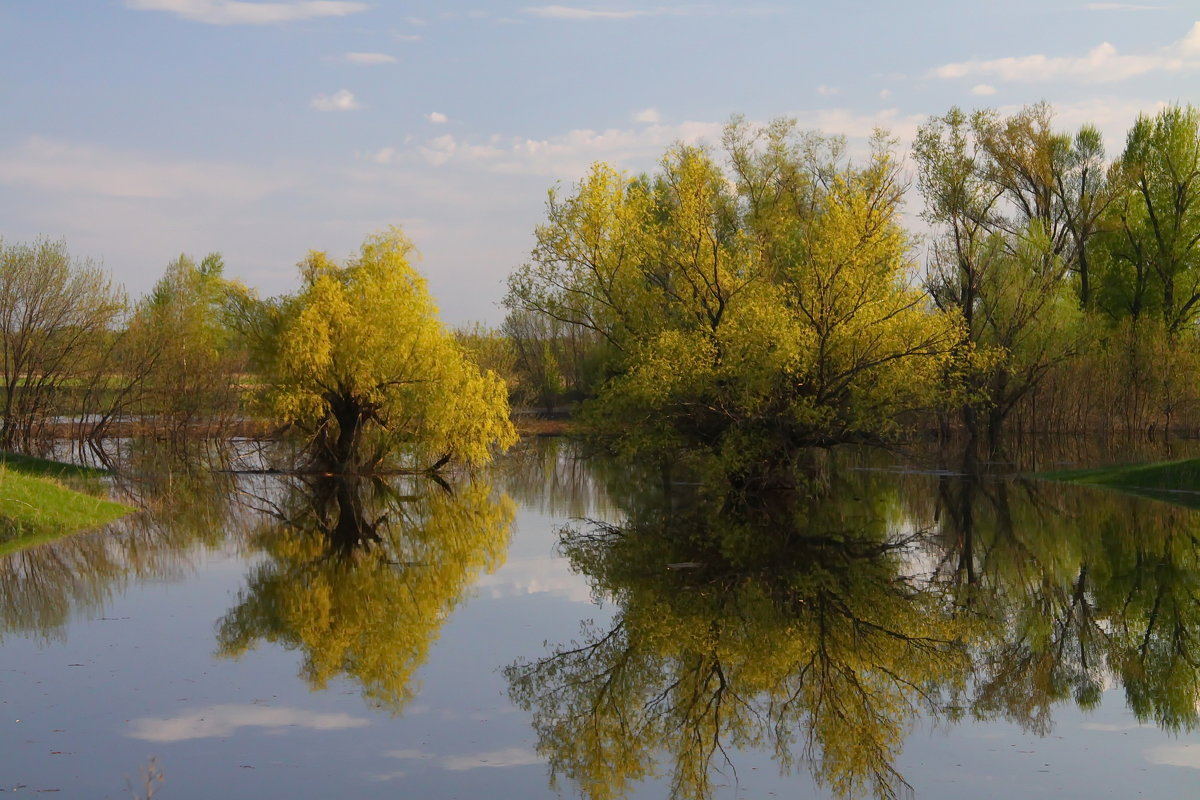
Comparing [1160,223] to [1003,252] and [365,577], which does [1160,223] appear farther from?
[365,577]

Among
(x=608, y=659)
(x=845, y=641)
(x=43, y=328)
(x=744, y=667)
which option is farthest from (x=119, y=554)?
(x=43, y=328)

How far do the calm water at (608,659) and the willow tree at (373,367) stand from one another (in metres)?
8.50

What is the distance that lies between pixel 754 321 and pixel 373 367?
12.9 m

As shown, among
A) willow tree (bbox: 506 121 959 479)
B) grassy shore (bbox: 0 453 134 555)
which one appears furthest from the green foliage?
grassy shore (bbox: 0 453 134 555)

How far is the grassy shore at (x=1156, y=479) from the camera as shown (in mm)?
26828

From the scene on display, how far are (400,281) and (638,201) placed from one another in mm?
7811

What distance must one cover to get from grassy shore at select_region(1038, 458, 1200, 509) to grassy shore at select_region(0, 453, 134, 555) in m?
22.4

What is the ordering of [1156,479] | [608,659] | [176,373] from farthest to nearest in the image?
[176,373]
[1156,479]
[608,659]

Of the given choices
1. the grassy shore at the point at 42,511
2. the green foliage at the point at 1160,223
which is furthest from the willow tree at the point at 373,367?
the green foliage at the point at 1160,223

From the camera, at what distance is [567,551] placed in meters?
21.1

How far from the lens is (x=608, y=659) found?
1315 centimetres

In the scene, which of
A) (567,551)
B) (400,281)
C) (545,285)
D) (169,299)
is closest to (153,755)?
(567,551)

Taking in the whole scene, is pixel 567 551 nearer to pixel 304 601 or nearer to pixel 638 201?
pixel 304 601

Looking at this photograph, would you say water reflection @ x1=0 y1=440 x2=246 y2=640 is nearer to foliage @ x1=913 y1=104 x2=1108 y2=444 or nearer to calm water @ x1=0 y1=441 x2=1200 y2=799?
calm water @ x1=0 y1=441 x2=1200 y2=799
